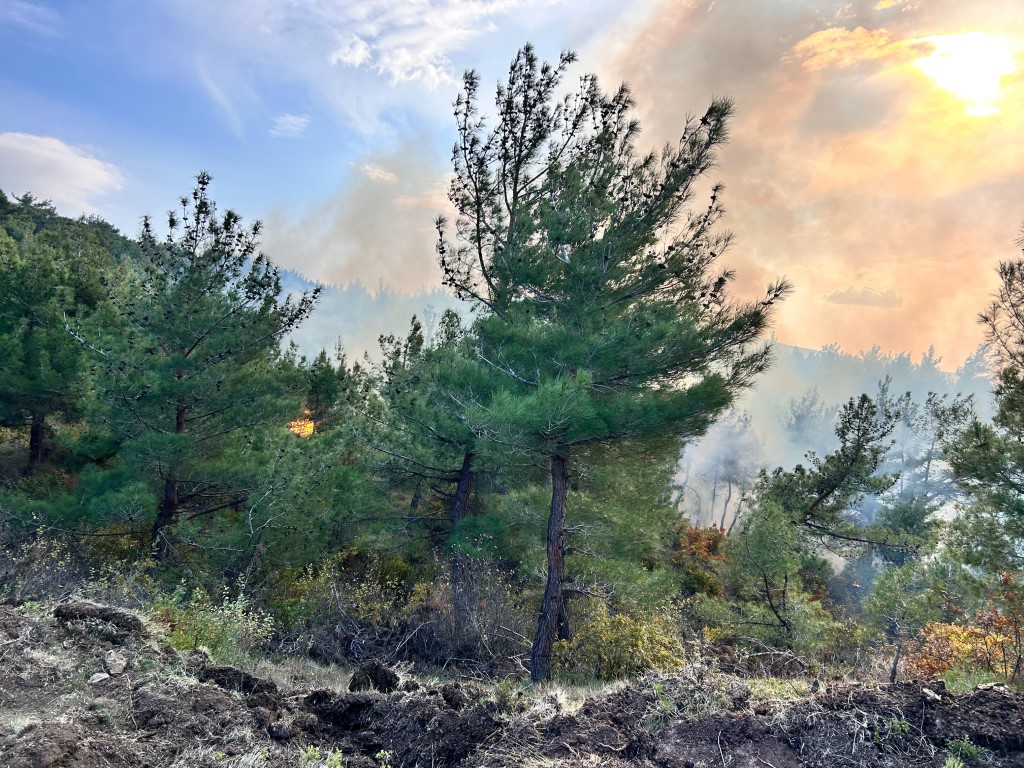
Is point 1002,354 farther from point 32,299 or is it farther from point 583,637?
point 32,299

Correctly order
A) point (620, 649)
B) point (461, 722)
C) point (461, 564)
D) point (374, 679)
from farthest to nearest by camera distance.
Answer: point (461, 564), point (620, 649), point (374, 679), point (461, 722)

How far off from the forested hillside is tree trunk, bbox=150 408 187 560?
61 mm

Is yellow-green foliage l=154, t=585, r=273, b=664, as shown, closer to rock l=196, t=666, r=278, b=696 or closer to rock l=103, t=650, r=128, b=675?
rock l=103, t=650, r=128, b=675

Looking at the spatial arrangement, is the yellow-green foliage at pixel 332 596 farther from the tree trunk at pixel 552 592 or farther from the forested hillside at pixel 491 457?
the tree trunk at pixel 552 592

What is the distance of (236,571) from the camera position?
34.2ft

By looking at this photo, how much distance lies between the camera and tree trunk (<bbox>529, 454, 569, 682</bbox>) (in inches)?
329

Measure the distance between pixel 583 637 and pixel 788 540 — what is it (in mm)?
6340

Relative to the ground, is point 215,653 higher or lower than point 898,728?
lower

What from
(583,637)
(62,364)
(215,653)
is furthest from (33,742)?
(62,364)

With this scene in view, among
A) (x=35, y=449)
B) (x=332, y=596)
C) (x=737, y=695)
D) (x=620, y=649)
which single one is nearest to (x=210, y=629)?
(x=332, y=596)

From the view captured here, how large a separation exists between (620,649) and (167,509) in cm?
980

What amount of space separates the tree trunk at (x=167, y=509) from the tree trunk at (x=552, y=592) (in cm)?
767

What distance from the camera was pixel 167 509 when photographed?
35.5 feet

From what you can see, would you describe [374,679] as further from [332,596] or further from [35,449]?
[35,449]
